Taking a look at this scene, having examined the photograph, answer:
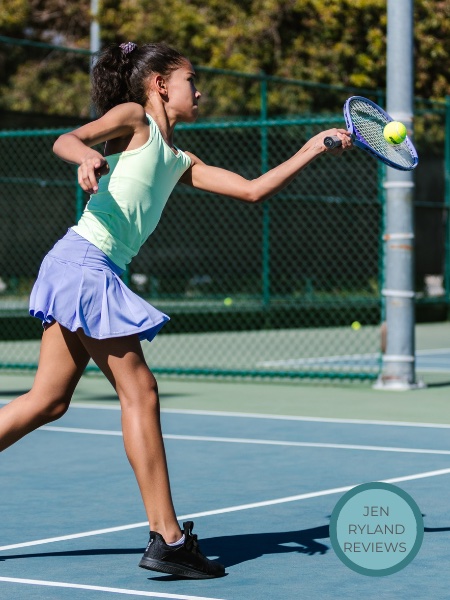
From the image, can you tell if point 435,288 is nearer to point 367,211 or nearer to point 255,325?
point 367,211

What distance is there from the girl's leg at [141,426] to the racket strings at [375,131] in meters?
1.19

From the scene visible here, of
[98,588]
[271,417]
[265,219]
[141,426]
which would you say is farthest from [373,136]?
[265,219]

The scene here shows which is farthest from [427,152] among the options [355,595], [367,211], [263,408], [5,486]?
[355,595]

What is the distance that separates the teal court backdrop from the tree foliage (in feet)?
8.28

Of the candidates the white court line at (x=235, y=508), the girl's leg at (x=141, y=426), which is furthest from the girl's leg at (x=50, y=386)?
the white court line at (x=235, y=508)

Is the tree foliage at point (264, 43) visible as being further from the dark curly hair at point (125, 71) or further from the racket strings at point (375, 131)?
the dark curly hair at point (125, 71)

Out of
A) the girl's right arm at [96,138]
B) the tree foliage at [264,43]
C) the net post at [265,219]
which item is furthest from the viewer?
the tree foliage at [264,43]

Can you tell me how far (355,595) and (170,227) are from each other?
15003 mm

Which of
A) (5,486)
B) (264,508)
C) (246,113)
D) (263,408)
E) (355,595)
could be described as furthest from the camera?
(246,113)

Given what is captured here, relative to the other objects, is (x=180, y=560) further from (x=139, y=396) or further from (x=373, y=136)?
(x=373, y=136)

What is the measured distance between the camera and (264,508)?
20.1ft

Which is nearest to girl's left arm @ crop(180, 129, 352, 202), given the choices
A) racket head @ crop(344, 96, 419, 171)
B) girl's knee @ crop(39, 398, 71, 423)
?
racket head @ crop(344, 96, 419, 171)

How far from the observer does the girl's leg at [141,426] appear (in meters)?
4.74

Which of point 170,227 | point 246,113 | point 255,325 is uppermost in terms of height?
point 246,113
